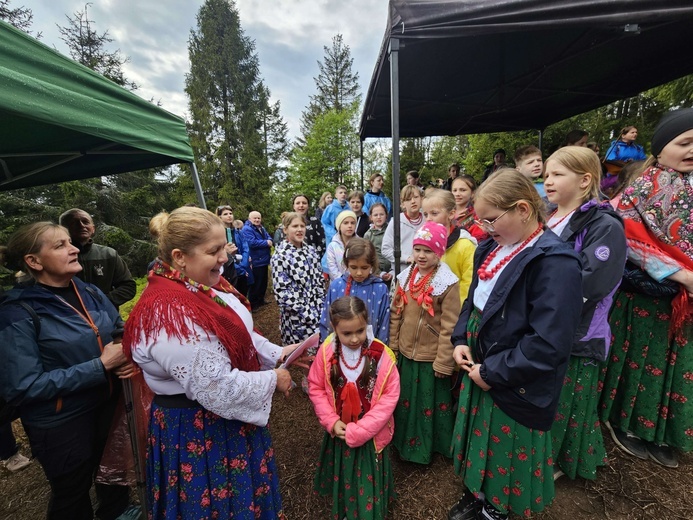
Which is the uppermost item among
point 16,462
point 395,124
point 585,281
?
point 395,124

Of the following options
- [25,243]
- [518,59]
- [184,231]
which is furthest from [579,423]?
[518,59]

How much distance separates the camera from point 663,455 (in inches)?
93.7

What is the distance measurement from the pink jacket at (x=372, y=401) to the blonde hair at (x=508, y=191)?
1090 mm

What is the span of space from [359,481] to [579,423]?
5.06 ft

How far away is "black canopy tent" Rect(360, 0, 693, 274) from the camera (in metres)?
2.02

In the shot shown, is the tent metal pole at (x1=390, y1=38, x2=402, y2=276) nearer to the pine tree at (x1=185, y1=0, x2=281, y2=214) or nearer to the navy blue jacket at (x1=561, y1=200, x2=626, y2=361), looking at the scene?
the navy blue jacket at (x1=561, y1=200, x2=626, y2=361)

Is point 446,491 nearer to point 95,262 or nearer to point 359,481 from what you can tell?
point 359,481

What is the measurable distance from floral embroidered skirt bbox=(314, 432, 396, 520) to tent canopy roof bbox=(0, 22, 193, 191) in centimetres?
220

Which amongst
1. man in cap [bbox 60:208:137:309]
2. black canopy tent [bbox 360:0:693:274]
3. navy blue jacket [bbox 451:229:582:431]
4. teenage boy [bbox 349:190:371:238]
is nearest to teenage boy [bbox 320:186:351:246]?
teenage boy [bbox 349:190:371:238]

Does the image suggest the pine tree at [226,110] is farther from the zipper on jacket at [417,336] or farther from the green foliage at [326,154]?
the zipper on jacket at [417,336]

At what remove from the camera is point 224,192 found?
20188mm

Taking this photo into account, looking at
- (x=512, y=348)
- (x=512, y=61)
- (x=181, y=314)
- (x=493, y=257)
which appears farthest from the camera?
(x=512, y=61)

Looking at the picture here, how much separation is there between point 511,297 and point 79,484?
2633 millimetres

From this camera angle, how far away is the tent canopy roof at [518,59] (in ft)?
6.59
